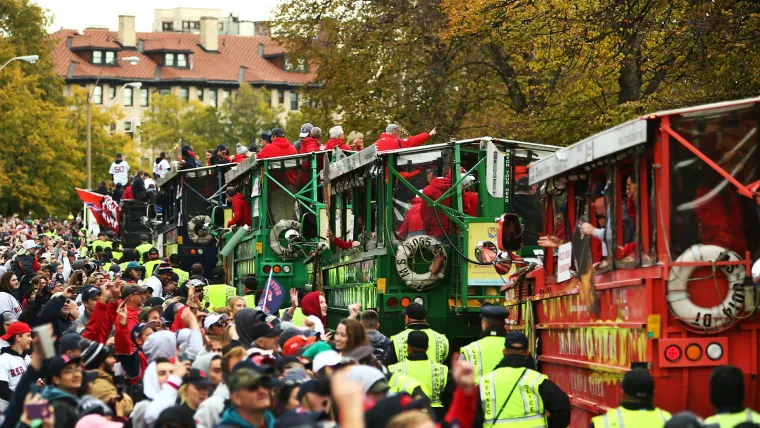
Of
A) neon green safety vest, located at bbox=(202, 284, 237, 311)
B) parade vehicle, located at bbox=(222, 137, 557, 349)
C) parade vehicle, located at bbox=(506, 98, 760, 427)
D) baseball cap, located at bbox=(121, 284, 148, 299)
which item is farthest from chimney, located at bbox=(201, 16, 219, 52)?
parade vehicle, located at bbox=(506, 98, 760, 427)

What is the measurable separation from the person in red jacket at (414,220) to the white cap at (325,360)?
803 centimetres

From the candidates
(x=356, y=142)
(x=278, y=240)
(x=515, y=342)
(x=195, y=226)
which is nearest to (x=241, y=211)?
(x=278, y=240)

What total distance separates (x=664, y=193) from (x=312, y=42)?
30.1 metres

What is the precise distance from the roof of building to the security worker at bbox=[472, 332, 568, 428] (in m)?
113

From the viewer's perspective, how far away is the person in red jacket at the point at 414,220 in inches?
718

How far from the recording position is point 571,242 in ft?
42.8

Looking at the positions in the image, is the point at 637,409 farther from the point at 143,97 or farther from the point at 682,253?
the point at 143,97

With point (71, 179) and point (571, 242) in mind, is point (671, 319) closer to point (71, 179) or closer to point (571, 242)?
point (571, 242)

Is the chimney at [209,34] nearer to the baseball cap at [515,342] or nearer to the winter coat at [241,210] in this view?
the winter coat at [241,210]

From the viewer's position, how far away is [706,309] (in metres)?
10.7

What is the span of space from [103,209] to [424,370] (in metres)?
29.6

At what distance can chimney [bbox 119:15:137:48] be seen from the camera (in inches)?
4938

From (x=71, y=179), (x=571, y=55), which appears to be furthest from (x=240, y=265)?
(x=71, y=179)

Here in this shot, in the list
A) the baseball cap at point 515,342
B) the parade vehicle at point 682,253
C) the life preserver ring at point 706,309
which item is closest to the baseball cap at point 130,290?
the parade vehicle at point 682,253
